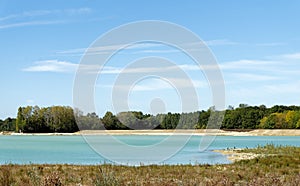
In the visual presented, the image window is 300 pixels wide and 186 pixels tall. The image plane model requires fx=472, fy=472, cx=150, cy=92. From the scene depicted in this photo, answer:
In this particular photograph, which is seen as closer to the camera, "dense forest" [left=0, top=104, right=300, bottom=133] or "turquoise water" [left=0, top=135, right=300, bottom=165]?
"turquoise water" [left=0, top=135, right=300, bottom=165]

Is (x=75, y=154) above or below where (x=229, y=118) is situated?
below

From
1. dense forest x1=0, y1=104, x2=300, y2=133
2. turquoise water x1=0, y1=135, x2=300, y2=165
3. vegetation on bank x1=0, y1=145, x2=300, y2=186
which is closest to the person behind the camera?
vegetation on bank x1=0, y1=145, x2=300, y2=186

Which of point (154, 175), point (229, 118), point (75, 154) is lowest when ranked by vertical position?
point (154, 175)

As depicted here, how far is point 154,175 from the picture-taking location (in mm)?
18297

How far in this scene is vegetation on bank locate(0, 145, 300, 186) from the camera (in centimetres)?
1067

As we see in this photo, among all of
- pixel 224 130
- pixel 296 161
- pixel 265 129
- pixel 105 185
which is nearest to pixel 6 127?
pixel 224 130

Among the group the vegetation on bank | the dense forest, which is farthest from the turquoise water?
the dense forest

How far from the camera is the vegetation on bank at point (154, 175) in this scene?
1067cm

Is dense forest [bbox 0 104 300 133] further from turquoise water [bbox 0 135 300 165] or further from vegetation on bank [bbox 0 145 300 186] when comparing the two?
vegetation on bank [bbox 0 145 300 186]

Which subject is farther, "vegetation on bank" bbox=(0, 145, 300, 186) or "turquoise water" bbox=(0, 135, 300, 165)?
"turquoise water" bbox=(0, 135, 300, 165)

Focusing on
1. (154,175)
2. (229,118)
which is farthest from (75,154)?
(229,118)

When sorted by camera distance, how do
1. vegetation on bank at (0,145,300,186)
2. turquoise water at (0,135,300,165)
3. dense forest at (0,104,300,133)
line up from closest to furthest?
vegetation on bank at (0,145,300,186), turquoise water at (0,135,300,165), dense forest at (0,104,300,133)

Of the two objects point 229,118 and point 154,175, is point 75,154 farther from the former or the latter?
point 229,118

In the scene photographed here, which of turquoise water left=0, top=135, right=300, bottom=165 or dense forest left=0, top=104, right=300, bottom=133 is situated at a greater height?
dense forest left=0, top=104, right=300, bottom=133
